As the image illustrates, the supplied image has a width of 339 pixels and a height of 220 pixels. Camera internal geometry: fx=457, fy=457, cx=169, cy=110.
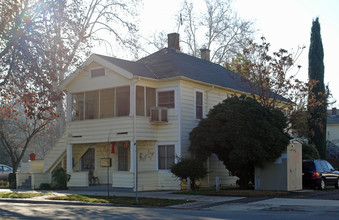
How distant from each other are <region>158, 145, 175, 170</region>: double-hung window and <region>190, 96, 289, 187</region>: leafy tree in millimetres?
1530

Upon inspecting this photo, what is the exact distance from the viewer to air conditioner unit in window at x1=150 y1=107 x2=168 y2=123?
2503cm

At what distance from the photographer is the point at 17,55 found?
66.1 ft

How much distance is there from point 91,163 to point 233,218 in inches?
690

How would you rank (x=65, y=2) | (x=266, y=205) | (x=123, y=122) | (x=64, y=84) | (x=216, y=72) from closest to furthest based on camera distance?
(x=266, y=205), (x=65, y=2), (x=123, y=122), (x=64, y=84), (x=216, y=72)

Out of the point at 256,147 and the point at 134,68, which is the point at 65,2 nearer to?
the point at 134,68

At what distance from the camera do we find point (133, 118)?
24.6 meters

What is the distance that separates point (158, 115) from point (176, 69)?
10.0 feet

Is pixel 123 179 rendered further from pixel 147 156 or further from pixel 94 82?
pixel 94 82

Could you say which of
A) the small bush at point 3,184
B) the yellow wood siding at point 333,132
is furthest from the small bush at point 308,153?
the yellow wood siding at point 333,132

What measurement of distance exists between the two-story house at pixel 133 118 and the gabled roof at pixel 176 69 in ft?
0.23

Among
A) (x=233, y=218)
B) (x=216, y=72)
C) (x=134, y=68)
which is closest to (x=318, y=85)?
(x=216, y=72)

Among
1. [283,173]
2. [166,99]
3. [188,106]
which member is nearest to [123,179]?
[166,99]

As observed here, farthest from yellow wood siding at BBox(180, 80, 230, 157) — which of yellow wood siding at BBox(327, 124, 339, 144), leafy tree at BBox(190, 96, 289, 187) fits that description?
yellow wood siding at BBox(327, 124, 339, 144)

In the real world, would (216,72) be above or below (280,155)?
above
